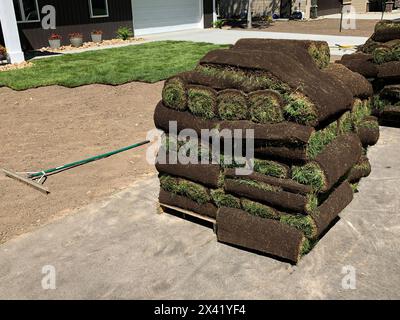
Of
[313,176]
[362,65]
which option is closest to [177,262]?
[313,176]

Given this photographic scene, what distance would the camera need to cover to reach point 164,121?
240 inches

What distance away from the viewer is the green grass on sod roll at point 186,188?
5916 millimetres

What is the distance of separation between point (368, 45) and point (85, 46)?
16018 mm

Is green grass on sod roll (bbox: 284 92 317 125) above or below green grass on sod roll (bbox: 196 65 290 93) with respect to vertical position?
below

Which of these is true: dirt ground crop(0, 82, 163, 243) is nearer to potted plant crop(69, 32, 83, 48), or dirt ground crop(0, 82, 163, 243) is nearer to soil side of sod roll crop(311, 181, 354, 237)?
soil side of sod roll crop(311, 181, 354, 237)

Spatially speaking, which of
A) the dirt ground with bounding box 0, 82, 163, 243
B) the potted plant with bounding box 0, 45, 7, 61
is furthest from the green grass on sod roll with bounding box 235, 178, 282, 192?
the potted plant with bounding box 0, 45, 7, 61

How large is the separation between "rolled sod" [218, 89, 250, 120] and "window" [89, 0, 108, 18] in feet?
65.2

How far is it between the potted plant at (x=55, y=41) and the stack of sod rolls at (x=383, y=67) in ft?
51.9

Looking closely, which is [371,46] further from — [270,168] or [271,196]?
[271,196]

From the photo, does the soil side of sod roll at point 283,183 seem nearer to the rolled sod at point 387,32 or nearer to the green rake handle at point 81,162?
the green rake handle at point 81,162

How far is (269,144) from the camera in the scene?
5133 mm

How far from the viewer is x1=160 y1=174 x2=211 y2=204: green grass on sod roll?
592cm

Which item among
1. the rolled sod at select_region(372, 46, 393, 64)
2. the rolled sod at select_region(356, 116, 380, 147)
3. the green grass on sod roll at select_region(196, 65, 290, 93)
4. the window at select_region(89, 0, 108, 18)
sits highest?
the window at select_region(89, 0, 108, 18)
